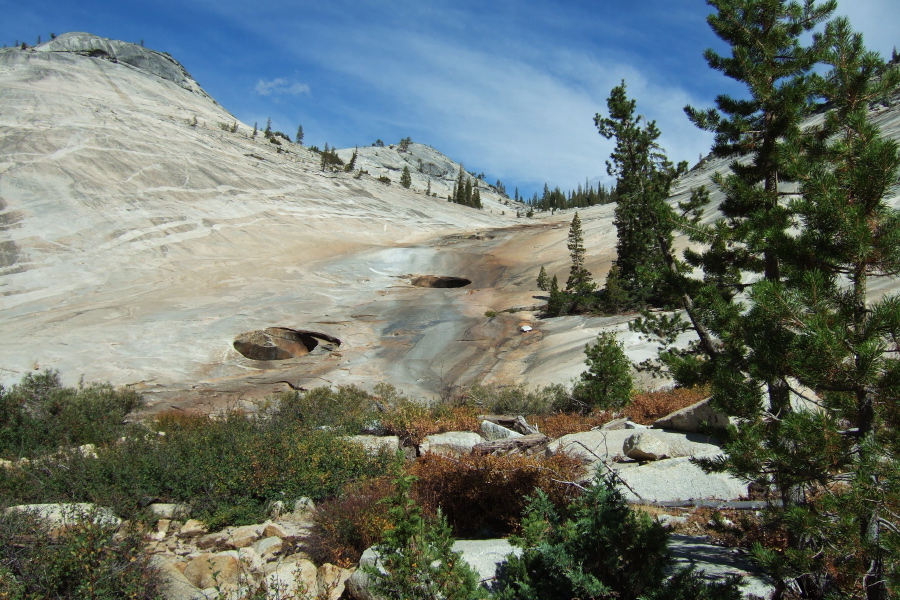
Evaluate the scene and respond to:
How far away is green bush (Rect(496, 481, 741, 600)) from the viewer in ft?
11.9

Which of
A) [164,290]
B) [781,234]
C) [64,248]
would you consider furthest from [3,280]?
[781,234]

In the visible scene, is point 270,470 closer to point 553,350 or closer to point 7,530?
point 7,530

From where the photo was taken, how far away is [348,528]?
19.7 feet

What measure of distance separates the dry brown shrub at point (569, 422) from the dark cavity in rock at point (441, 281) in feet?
83.1

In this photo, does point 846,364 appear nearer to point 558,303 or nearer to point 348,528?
point 348,528

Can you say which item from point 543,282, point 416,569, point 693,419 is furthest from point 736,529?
point 543,282

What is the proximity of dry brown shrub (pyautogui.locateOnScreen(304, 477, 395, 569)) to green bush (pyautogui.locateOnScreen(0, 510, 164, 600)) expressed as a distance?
1.61 metres

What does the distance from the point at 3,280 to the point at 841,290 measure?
36.3 meters

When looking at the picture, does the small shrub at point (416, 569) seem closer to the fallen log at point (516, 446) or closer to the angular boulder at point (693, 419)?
the fallen log at point (516, 446)

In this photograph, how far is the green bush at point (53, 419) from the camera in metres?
10.4

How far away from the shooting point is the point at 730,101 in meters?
6.14

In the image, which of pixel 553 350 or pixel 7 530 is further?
pixel 553 350

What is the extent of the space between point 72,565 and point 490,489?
435 centimetres

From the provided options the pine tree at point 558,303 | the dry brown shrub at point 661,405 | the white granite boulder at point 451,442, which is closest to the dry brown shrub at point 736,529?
the white granite boulder at point 451,442
